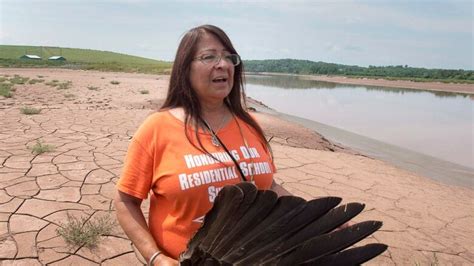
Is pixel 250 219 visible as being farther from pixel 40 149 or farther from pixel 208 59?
pixel 40 149

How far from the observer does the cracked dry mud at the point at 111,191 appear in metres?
2.86

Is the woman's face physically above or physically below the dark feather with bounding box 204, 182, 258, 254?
above

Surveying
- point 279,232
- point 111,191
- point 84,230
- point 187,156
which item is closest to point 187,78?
point 187,156

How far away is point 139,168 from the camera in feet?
4.32

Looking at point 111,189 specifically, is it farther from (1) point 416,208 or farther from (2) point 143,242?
(1) point 416,208

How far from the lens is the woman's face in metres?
1.40

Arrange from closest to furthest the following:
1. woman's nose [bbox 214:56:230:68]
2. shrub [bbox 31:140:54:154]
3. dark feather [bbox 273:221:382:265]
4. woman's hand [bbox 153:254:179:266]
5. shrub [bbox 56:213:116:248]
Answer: dark feather [bbox 273:221:382:265] < woman's hand [bbox 153:254:179:266] < woman's nose [bbox 214:56:230:68] < shrub [bbox 56:213:116:248] < shrub [bbox 31:140:54:154]

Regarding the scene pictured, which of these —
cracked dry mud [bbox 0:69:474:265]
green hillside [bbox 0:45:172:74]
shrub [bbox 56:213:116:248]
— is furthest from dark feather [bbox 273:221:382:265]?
green hillside [bbox 0:45:172:74]

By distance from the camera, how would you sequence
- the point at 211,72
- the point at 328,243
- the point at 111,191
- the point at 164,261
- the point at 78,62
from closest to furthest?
the point at 328,243, the point at 164,261, the point at 211,72, the point at 111,191, the point at 78,62

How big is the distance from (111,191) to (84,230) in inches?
38.3

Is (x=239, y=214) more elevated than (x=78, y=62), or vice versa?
(x=78, y=62)

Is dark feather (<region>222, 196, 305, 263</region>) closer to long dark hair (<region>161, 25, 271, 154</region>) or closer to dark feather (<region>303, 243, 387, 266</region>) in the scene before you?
dark feather (<region>303, 243, 387, 266</region>)

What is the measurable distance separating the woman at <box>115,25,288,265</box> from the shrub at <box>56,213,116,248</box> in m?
1.67

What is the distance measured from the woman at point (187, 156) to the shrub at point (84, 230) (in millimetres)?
1666
